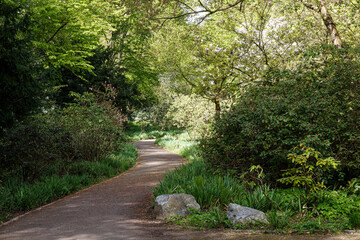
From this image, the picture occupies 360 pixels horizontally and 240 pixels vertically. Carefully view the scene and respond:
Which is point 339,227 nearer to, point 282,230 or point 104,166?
point 282,230

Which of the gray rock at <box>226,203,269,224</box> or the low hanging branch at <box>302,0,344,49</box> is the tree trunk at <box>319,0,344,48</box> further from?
the gray rock at <box>226,203,269,224</box>

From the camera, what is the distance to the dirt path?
518cm

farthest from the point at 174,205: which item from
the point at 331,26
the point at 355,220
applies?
the point at 331,26

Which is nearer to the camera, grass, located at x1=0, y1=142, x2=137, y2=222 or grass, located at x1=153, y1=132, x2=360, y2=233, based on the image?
grass, located at x1=153, y1=132, x2=360, y2=233

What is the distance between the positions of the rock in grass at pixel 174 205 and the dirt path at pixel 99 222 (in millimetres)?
255

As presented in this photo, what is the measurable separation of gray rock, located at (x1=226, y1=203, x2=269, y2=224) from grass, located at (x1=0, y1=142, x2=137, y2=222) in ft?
15.1

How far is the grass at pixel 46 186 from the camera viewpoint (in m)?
6.93

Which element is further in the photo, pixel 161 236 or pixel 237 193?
pixel 237 193

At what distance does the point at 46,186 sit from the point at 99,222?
111 inches

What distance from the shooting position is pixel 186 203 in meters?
6.21

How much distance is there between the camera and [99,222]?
593 cm

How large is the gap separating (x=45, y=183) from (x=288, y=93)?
6827 millimetres

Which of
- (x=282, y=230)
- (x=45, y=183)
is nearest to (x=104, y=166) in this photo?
(x=45, y=183)

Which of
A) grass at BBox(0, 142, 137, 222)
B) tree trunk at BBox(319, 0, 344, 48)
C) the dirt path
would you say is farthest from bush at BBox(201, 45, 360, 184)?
grass at BBox(0, 142, 137, 222)
